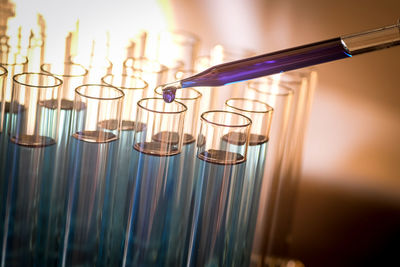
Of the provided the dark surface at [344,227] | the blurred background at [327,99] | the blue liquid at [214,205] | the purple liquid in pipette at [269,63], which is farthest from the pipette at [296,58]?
the dark surface at [344,227]

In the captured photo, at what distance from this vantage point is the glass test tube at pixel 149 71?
0.96m

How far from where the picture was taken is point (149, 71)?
97cm

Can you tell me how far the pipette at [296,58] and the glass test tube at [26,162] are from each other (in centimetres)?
20

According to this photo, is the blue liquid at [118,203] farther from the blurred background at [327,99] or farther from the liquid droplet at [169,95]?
the blurred background at [327,99]

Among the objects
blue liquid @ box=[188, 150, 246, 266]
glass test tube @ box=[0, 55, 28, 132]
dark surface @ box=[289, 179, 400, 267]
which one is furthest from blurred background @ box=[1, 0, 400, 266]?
blue liquid @ box=[188, 150, 246, 266]

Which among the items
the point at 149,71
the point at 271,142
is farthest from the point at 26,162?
the point at 271,142

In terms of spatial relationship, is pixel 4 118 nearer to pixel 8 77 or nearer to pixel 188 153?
pixel 8 77

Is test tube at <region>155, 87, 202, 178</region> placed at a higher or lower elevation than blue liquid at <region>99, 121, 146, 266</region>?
higher

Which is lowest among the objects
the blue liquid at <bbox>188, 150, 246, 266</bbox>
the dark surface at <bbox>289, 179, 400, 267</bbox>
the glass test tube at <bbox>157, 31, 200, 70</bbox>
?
the dark surface at <bbox>289, 179, 400, 267</bbox>

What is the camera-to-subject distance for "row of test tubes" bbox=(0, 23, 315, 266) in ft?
2.49

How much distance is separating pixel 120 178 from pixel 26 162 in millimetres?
140

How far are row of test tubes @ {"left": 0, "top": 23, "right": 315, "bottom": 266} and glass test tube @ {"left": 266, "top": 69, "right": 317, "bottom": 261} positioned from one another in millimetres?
160

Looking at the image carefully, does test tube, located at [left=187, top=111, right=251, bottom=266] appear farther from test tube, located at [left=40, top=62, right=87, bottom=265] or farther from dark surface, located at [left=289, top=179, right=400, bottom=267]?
dark surface, located at [left=289, top=179, right=400, bottom=267]

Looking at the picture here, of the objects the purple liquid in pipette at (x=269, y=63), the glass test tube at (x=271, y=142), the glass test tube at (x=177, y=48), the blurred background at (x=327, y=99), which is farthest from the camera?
the blurred background at (x=327, y=99)
